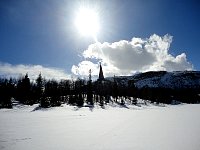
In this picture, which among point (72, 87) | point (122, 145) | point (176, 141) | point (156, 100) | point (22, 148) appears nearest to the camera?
point (22, 148)

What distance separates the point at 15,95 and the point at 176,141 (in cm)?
9037

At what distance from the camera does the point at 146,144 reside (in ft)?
39.6

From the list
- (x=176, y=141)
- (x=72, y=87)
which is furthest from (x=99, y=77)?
(x=176, y=141)

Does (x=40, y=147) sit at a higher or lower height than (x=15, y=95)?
lower

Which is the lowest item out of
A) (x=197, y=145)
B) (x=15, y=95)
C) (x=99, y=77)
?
(x=197, y=145)

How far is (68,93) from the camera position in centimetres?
10406

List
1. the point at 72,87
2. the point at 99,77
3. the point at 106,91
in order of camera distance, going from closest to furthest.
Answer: the point at 106,91 < the point at 72,87 < the point at 99,77

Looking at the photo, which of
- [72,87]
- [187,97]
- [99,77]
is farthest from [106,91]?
[187,97]

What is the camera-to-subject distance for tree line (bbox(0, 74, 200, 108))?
73038 millimetres

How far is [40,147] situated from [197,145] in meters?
8.78

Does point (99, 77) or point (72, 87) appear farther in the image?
point (99, 77)

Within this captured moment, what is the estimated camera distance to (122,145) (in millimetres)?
11734

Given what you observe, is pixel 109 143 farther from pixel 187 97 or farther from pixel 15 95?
pixel 187 97

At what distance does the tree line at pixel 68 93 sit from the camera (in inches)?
2875
